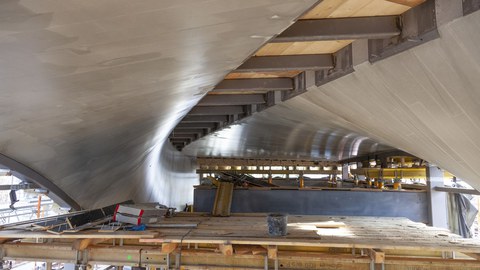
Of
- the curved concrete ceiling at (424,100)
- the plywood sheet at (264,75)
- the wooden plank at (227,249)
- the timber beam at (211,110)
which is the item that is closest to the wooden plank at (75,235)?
the wooden plank at (227,249)

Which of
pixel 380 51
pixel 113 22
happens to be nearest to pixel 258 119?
pixel 380 51

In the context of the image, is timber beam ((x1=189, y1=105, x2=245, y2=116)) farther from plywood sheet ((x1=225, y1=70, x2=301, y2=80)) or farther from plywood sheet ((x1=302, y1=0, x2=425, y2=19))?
plywood sheet ((x1=302, y1=0, x2=425, y2=19))

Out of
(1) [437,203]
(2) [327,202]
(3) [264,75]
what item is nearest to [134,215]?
(3) [264,75]

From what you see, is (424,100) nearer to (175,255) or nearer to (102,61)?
(102,61)

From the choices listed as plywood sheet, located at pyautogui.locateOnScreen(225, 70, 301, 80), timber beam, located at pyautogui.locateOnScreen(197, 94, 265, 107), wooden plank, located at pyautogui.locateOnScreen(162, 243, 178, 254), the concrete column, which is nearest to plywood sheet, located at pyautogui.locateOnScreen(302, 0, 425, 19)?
plywood sheet, located at pyautogui.locateOnScreen(225, 70, 301, 80)

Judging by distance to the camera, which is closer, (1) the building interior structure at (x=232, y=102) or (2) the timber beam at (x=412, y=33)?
(1) the building interior structure at (x=232, y=102)

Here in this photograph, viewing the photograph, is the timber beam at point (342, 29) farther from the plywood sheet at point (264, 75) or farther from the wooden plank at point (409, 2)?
the plywood sheet at point (264, 75)

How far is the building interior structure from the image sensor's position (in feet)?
6.11

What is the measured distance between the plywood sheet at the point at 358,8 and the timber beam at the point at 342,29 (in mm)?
51

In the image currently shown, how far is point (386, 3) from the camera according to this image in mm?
2842

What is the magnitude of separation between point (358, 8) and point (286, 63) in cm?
137

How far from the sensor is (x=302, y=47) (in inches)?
156

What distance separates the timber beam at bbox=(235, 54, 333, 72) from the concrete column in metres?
5.55

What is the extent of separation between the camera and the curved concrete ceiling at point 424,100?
8.28 feet
